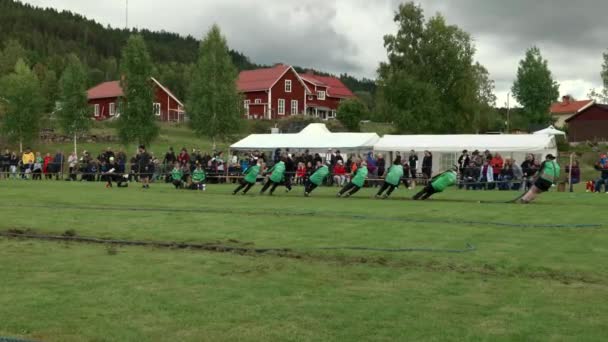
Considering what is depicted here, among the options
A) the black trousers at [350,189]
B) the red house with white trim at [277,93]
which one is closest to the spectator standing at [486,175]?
the black trousers at [350,189]

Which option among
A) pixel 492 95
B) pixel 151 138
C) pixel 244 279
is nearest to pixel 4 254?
pixel 244 279

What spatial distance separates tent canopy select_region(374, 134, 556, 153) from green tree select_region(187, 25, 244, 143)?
69.1ft

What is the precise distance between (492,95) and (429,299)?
267ft

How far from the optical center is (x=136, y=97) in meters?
53.0

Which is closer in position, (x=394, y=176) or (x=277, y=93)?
(x=394, y=176)

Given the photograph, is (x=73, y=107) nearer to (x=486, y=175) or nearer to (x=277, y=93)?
(x=277, y=93)

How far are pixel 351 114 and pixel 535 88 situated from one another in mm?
35830

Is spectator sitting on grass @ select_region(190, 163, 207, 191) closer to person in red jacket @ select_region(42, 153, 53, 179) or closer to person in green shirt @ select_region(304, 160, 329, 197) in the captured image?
person in green shirt @ select_region(304, 160, 329, 197)

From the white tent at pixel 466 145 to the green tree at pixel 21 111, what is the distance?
112ft

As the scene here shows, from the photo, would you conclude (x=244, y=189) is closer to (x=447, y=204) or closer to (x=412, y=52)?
(x=447, y=204)

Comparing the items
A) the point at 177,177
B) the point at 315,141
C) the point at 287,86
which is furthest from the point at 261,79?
the point at 177,177

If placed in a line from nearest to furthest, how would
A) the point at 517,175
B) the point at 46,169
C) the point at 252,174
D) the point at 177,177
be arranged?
1. the point at 252,174
2. the point at 177,177
3. the point at 517,175
4. the point at 46,169

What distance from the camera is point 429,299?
26.3 feet

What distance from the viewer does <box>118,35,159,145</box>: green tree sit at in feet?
174
